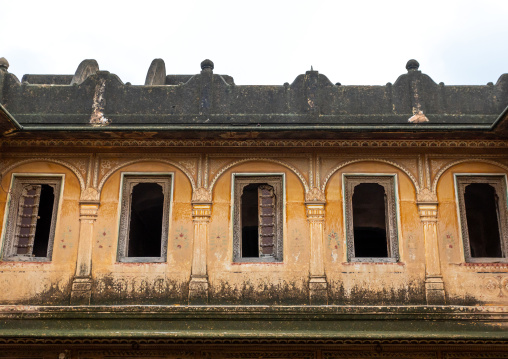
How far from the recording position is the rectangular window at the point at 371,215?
8.55m

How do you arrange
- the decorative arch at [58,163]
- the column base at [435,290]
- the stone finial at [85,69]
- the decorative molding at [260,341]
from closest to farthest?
the decorative molding at [260,341], the column base at [435,290], the decorative arch at [58,163], the stone finial at [85,69]

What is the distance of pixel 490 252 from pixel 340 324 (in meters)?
4.28

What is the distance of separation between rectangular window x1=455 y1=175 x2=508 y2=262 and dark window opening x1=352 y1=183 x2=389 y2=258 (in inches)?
72.6

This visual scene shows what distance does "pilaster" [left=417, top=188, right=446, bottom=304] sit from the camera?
8133 millimetres

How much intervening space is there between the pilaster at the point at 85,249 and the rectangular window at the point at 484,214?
19.5 ft

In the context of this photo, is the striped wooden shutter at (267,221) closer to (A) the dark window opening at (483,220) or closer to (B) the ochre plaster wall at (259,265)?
(B) the ochre plaster wall at (259,265)

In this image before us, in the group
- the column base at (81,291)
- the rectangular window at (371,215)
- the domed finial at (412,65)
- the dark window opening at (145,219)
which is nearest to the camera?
the column base at (81,291)

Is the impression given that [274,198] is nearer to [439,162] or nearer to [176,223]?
[176,223]

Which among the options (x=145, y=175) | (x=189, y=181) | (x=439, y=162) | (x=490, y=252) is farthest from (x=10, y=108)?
(x=490, y=252)

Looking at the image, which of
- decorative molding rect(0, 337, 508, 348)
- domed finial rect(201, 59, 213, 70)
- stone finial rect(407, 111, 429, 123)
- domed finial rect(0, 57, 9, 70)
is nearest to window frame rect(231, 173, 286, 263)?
decorative molding rect(0, 337, 508, 348)

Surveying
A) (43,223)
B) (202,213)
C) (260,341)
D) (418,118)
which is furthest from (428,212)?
(43,223)

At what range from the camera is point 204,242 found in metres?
8.50

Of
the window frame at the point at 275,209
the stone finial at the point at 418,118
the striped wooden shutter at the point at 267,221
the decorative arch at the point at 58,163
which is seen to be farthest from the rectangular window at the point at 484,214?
the decorative arch at the point at 58,163

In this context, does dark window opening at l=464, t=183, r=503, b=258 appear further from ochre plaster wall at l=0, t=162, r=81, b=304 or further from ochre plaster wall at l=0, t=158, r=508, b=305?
ochre plaster wall at l=0, t=162, r=81, b=304
